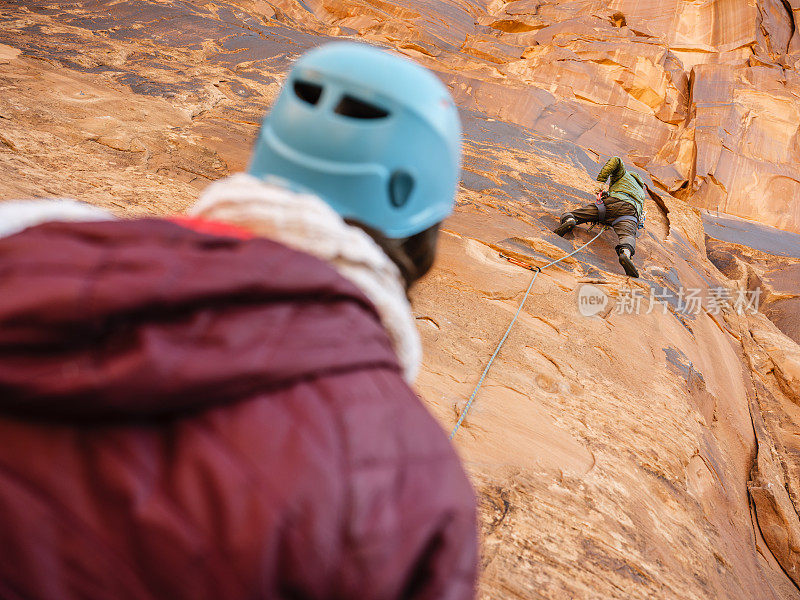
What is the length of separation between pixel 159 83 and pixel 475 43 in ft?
27.3

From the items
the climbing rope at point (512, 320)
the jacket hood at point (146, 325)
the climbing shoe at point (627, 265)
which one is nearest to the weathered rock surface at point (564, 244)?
the climbing rope at point (512, 320)

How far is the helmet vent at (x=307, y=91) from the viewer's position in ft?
3.48

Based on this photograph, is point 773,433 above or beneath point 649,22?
beneath

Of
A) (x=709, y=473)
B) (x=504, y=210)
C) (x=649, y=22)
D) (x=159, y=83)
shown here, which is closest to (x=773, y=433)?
(x=709, y=473)

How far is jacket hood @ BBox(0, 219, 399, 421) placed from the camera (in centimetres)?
55

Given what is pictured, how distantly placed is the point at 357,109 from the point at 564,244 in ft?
15.5

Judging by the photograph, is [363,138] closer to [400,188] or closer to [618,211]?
[400,188]

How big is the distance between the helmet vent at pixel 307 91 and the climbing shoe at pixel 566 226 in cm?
482

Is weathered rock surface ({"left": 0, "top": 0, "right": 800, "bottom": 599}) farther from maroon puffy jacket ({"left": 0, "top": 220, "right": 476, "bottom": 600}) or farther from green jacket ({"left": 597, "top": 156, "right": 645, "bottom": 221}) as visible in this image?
maroon puffy jacket ({"left": 0, "top": 220, "right": 476, "bottom": 600})

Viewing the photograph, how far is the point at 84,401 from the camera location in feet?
1.81

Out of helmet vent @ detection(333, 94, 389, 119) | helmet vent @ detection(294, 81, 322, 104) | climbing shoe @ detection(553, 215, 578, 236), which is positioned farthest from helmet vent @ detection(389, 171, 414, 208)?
climbing shoe @ detection(553, 215, 578, 236)

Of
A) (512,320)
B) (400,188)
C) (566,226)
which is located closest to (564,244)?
(566,226)

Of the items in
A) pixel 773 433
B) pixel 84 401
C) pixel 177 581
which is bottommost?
pixel 773 433

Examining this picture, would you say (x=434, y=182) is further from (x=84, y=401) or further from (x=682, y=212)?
(x=682, y=212)
